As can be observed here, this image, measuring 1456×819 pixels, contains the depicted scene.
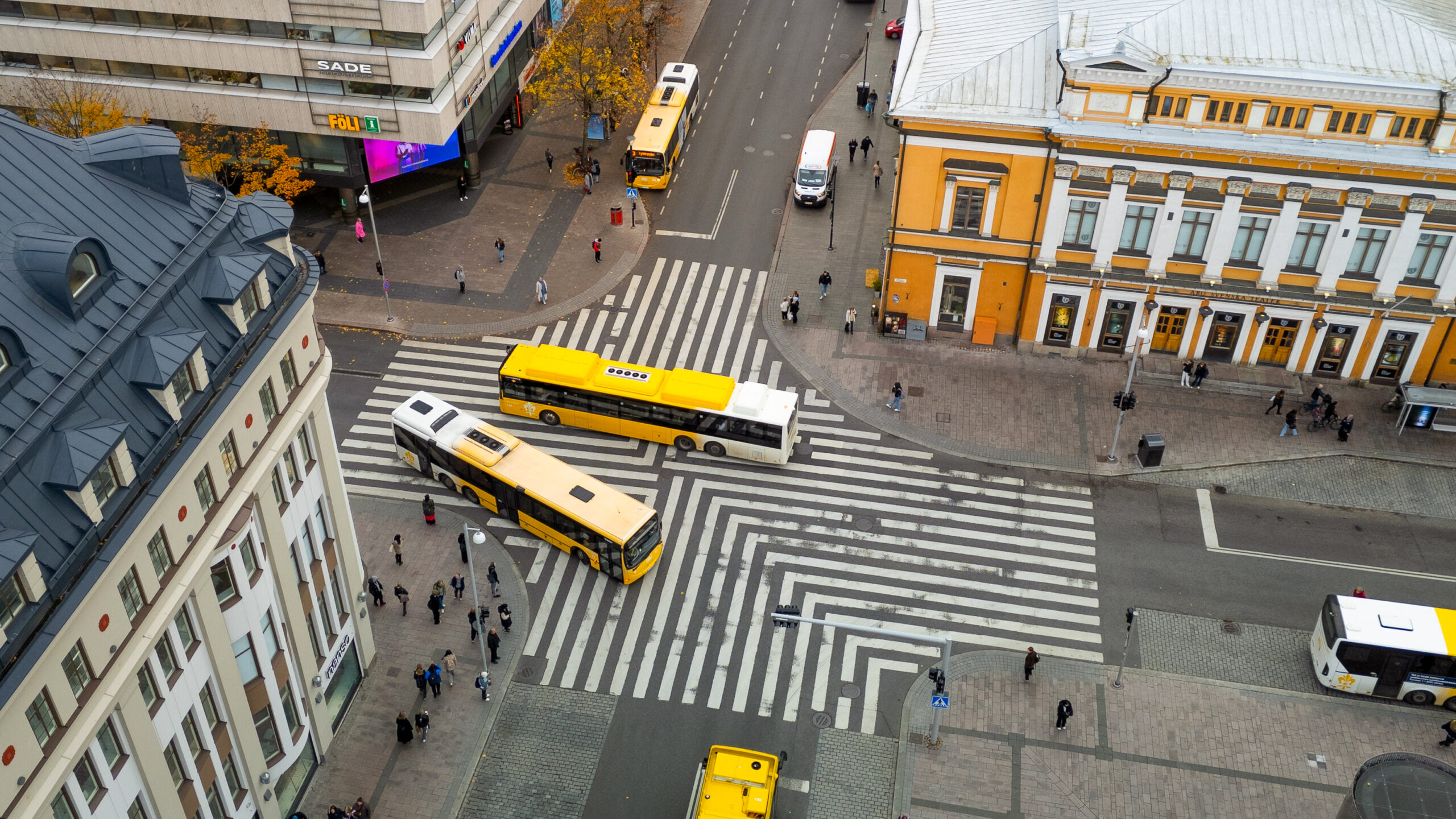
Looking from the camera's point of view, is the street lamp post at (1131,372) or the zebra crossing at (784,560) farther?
the street lamp post at (1131,372)

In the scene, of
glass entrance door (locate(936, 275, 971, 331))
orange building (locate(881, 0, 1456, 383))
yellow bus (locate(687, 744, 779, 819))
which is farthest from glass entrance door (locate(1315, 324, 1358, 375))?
→ yellow bus (locate(687, 744, 779, 819))

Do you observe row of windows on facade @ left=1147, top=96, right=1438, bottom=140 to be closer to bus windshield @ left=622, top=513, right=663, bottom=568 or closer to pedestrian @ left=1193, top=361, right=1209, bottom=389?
pedestrian @ left=1193, top=361, right=1209, bottom=389

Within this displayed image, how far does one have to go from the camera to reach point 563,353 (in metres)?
65.2

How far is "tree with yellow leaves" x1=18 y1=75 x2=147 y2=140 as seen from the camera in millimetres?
65688

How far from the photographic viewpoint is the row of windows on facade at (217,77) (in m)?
73.3

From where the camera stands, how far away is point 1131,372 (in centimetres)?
6069

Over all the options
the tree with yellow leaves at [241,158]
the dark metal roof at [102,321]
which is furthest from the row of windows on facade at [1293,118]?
the tree with yellow leaves at [241,158]

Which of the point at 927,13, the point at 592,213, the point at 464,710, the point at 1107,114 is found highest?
the point at 927,13

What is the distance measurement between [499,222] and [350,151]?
33.7ft

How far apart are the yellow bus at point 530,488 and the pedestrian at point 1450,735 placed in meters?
34.1

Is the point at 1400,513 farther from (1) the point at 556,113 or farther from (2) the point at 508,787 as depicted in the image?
(1) the point at 556,113

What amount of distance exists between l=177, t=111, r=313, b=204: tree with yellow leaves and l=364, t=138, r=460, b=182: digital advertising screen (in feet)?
15.1

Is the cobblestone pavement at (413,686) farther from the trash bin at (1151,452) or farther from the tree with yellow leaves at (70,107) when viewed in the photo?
the trash bin at (1151,452)

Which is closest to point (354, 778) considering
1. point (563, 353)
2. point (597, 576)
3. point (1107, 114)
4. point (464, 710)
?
point (464, 710)
